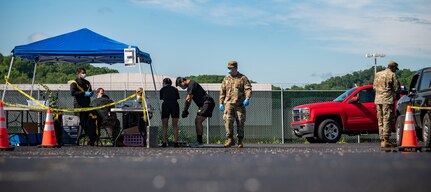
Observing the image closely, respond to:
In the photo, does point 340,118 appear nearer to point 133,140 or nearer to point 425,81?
point 133,140

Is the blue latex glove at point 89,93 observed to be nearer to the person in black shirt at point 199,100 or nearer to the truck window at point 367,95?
the person in black shirt at point 199,100

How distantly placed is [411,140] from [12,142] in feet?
32.8

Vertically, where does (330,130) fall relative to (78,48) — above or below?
below

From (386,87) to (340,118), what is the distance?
8.84 metres

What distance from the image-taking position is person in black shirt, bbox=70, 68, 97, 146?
21.7 metres

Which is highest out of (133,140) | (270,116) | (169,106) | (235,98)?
(235,98)

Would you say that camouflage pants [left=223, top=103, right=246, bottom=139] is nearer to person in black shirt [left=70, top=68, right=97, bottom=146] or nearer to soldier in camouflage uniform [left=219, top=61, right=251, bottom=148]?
soldier in camouflage uniform [left=219, top=61, right=251, bottom=148]

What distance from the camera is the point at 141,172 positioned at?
9.82m

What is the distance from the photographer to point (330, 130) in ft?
87.0

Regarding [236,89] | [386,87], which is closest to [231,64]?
[236,89]

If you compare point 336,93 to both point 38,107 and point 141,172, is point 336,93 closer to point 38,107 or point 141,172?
point 38,107

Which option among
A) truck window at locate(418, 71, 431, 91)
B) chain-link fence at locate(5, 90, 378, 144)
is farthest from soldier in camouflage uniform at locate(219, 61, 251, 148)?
chain-link fence at locate(5, 90, 378, 144)

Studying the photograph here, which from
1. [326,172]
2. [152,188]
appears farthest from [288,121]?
[152,188]

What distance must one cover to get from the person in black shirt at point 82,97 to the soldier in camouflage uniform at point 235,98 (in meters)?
3.85
